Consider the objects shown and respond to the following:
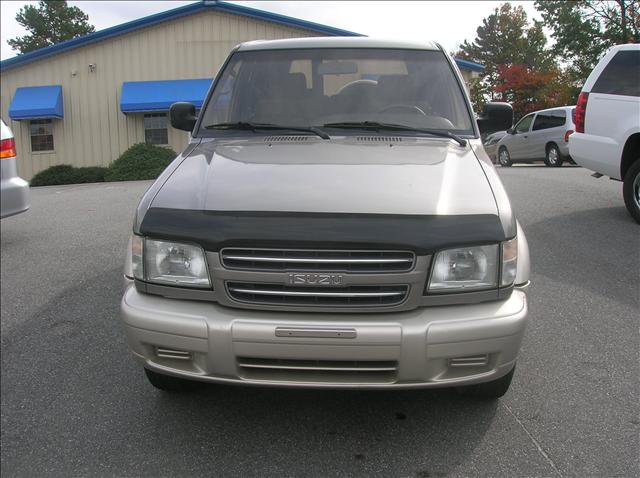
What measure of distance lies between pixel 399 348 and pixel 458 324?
266 millimetres

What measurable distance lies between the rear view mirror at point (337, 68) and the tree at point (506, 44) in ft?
157

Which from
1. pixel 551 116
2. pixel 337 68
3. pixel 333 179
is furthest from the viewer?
pixel 551 116

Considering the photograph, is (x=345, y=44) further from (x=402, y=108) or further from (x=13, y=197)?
(x=13, y=197)

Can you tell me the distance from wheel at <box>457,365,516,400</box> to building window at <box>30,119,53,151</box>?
21.1 m

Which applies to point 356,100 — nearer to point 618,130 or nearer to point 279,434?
point 279,434

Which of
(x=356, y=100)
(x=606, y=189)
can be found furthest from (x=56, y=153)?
(x=356, y=100)

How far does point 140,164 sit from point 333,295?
619 inches

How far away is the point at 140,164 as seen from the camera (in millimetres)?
17094

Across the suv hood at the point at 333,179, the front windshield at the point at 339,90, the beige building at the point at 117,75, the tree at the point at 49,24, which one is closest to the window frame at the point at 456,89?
the front windshield at the point at 339,90

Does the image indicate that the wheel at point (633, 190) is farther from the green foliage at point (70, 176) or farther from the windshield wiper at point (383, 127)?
the green foliage at point (70, 176)

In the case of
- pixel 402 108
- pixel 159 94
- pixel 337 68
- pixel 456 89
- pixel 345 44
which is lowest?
pixel 159 94

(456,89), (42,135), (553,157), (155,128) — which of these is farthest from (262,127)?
(42,135)

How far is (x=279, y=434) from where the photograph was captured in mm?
2799

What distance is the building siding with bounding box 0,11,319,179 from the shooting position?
2028 centimetres
